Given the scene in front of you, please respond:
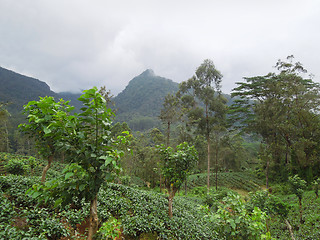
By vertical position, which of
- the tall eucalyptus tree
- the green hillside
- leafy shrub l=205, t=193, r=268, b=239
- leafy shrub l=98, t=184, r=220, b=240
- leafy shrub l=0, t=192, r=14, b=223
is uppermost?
the green hillside

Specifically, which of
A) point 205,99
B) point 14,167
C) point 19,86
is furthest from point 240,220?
point 19,86

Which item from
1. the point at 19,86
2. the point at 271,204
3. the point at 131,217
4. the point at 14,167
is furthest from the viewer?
the point at 19,86

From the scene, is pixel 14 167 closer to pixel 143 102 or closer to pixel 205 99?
pixel 205 99

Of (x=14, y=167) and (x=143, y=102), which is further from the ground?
(x=143, y=102)

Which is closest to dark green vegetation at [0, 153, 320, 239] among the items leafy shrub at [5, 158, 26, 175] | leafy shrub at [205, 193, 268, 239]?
leafy shrub at [205, 193, 268, 239]

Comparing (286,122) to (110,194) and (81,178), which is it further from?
(81,178)

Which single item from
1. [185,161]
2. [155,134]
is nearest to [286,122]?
[155,134]

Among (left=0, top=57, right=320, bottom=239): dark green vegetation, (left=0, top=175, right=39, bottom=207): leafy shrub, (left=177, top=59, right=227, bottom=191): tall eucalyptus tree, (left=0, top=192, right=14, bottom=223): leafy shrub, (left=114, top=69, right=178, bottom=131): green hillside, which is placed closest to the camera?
(left=0, top=57, right=320, bottom=239): dark green vegetation

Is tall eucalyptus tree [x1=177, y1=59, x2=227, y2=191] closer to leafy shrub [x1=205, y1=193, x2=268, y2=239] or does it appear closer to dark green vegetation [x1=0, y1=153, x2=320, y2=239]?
dark green vegetation [x1=0, y1=153, x2=320, y2=239]

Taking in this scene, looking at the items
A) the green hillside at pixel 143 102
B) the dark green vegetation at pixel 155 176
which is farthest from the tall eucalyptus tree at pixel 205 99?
the green hillside at pixel 143 102

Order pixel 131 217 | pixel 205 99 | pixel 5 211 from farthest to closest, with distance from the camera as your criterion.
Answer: pixel 205 99 < pixel 131 217 < pixel 5 211

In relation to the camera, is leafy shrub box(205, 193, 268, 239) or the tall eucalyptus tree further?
the tall eucalyptus tree

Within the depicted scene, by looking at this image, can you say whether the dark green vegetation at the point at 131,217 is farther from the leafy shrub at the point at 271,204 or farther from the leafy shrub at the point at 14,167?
the leafy shrub at the point at 14,167

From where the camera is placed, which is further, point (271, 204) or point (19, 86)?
point (19, 86)
